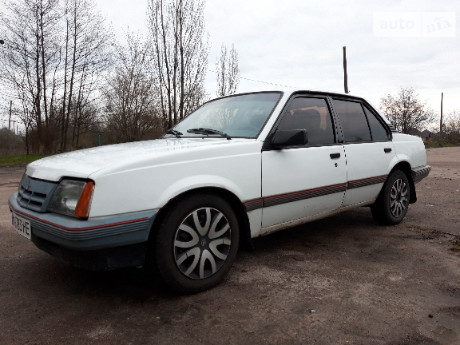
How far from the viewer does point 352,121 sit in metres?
3.80

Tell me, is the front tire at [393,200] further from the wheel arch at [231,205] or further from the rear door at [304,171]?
the wheel arch at [231,205]

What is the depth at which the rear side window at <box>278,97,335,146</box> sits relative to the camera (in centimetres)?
314

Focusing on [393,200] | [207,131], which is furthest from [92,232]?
[393,200]

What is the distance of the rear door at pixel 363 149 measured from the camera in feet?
11.8

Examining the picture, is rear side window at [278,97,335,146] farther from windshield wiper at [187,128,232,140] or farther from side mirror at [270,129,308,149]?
windshield wiper at [187,128,232,140]

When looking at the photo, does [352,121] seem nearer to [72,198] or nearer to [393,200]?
[393,200]

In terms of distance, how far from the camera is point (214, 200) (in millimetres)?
2482

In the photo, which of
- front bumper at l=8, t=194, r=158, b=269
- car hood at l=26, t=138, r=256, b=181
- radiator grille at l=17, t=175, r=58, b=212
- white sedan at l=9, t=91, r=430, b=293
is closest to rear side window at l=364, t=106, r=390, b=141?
white sedan at l=9, t=91, r=430, b=293

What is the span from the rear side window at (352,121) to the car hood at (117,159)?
1.40 m

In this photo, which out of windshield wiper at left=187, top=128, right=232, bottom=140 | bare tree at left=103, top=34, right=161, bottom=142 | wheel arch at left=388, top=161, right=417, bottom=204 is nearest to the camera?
windshield wiper at left=187, top=128, right=232, bottom=140

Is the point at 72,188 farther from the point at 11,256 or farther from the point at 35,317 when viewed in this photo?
the point at 11,256

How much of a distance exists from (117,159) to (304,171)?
1608 mm

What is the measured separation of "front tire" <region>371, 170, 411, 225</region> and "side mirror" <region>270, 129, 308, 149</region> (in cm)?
188

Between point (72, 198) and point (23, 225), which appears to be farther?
point (23, 225)
